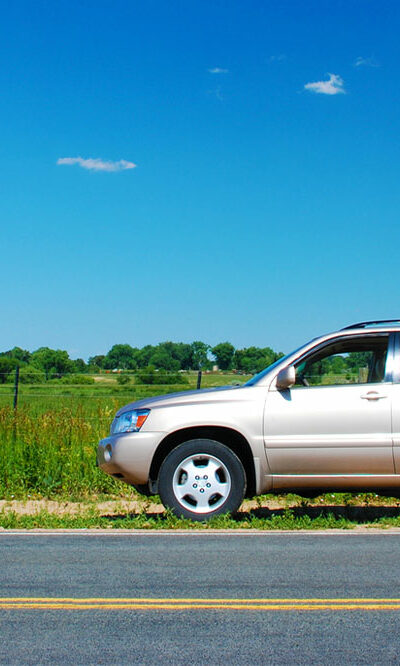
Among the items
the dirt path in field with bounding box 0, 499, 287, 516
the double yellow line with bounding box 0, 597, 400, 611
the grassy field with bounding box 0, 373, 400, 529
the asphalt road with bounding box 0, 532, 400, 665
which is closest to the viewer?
the asphalt road with bounding box 0, 532, 400, 665

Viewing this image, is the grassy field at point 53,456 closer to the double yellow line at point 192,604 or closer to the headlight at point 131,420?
the headlight at point 131,420

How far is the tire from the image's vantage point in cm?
859

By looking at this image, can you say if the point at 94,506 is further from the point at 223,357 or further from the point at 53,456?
the point at 223,357

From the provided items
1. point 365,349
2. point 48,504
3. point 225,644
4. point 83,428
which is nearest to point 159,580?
point 225,644

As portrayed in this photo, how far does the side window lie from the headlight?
163 centimetres

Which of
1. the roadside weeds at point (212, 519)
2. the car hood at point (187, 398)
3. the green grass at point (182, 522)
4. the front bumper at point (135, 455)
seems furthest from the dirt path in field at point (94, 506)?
the car hood at point (187, 398)

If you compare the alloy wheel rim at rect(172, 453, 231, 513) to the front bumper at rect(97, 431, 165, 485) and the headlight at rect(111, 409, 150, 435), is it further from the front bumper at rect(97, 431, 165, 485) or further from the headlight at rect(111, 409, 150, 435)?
the headlight at rect(111, 409, 150, 435)

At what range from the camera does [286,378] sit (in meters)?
8.55

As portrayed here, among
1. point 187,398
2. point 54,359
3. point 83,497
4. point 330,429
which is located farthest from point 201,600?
point 54,359

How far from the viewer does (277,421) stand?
8.75 meters

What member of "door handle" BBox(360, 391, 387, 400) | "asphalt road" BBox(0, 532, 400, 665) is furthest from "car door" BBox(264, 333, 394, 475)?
"asphalt road" BBox(0, 532, 400, 665)

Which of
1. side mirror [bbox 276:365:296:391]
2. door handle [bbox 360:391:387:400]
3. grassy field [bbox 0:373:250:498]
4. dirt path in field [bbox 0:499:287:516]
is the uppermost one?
side mirror [bbox 276:365:296:391]

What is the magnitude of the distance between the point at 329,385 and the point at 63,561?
133 inches

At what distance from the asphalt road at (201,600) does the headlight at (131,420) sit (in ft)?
4.31
